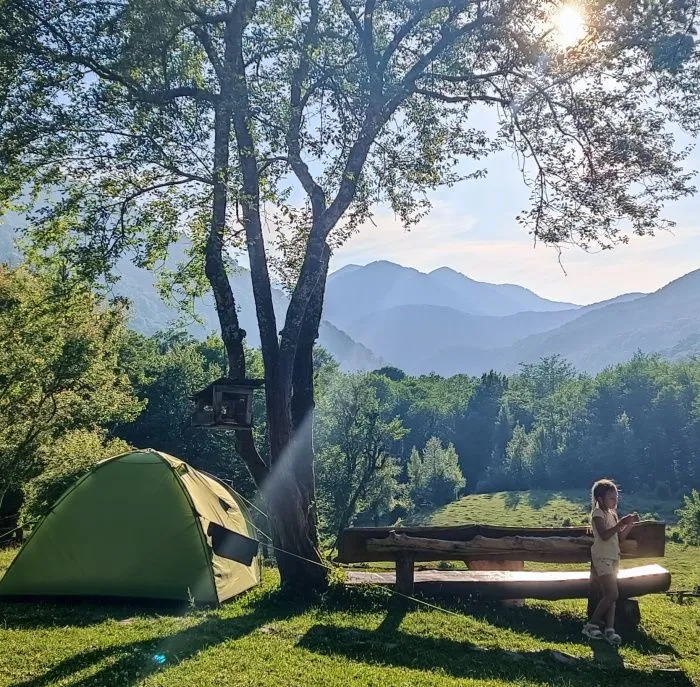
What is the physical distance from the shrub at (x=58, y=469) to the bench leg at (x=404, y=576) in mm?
11052

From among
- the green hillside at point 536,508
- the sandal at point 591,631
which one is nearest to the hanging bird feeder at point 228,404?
the sandal at point 591,631

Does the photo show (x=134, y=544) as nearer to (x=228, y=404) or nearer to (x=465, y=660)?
(x=228, y=404)

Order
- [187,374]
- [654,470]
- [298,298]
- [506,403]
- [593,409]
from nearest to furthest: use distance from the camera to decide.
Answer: [298,298] < [187,374] < [654,470] < [593,409] < [506,403]

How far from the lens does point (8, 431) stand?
15.9 meters

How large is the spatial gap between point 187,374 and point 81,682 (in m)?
39.8

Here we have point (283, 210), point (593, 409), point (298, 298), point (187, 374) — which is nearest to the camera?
point (298, 298)

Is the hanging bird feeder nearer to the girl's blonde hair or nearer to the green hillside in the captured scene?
the girl's blonde hair

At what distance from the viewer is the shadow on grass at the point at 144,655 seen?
5801 mm

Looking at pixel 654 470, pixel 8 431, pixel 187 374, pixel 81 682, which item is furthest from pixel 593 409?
pixel 81 682

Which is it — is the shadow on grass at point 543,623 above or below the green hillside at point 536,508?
above

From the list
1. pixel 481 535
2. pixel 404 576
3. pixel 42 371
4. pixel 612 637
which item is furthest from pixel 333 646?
pixel 42 371

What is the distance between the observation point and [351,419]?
5291 cm

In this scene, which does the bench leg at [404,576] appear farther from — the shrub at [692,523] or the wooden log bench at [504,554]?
the shrub at [692,523]

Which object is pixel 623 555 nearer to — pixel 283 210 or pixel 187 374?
pixel 283 210
